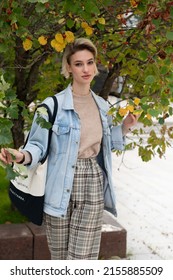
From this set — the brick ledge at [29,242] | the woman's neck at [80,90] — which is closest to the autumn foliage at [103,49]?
the woman's neck at [80,90]

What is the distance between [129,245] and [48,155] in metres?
2.67

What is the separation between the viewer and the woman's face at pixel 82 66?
2.76 m

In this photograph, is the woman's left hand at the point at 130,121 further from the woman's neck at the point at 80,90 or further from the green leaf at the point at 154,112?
the green leaf at the point at 154,112

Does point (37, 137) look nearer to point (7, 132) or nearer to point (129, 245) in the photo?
point (7, 132)

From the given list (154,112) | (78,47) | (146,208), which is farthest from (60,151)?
(146,208)

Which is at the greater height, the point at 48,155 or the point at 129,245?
the point at 48,155

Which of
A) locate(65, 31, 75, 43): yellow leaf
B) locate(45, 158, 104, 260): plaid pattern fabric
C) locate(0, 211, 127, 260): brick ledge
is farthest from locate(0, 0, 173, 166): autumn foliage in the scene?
locate(0, 211, 127, 260): brick ledge

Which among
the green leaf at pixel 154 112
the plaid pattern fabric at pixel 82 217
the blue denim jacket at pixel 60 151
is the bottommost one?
the plaid pattern fabric at pixel 82 217

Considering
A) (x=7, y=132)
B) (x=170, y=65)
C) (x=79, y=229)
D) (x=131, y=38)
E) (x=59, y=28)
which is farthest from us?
(x=131, y=38)

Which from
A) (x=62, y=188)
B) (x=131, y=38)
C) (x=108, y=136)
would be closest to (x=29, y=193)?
(x=62, y=188)

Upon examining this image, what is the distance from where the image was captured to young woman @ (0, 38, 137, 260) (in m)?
2.74

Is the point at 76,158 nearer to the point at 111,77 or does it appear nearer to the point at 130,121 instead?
the point at 130,121

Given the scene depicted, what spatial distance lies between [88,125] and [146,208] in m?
4.28

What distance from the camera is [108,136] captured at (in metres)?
2.91
